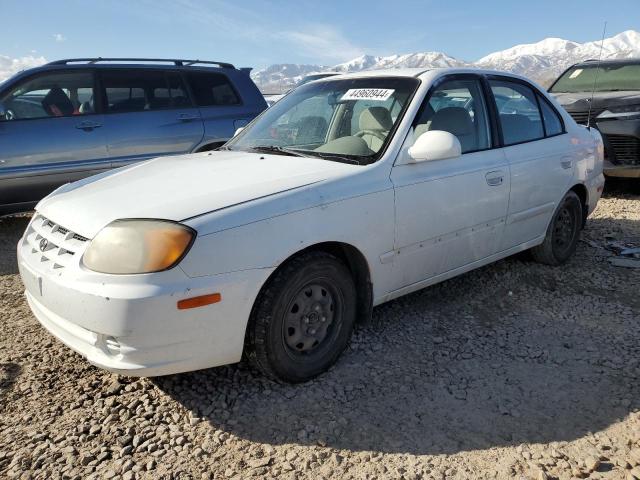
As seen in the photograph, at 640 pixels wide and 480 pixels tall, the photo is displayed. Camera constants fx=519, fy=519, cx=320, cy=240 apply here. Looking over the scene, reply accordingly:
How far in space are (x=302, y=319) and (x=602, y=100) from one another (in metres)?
6.52

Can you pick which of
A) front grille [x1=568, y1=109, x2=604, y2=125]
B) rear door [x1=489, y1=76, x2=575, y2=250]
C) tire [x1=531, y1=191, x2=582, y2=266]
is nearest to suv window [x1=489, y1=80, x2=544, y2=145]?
rear door [x1=489, y1=76, x2=575, y2=250]

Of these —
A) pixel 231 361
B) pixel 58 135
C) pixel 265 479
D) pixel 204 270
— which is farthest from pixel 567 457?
pixel 58 135

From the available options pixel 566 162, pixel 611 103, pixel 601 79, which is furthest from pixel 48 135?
pixel 601 79

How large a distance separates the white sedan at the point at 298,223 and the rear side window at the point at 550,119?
38 mm

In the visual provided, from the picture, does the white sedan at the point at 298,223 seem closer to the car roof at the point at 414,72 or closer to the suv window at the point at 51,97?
the car roof at the point at 414,72

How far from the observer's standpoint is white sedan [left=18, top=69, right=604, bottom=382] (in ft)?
7.00

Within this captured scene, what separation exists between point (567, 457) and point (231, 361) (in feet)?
4.85

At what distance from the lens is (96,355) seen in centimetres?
221

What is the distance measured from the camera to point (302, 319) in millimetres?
2570

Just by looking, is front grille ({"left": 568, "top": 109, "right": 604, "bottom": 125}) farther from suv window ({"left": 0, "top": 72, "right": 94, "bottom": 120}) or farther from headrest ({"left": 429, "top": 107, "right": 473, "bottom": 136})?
suv window ({"left": 0, "top": 72, "right": 94, "bottom": 120})

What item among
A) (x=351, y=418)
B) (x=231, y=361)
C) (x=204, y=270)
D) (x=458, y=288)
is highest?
(x=204, y=270)

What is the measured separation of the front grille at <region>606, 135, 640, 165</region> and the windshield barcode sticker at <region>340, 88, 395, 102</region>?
4.99m

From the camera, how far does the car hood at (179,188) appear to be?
2273 millimetres

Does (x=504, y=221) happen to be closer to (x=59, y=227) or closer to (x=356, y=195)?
(x=356, y=195)
